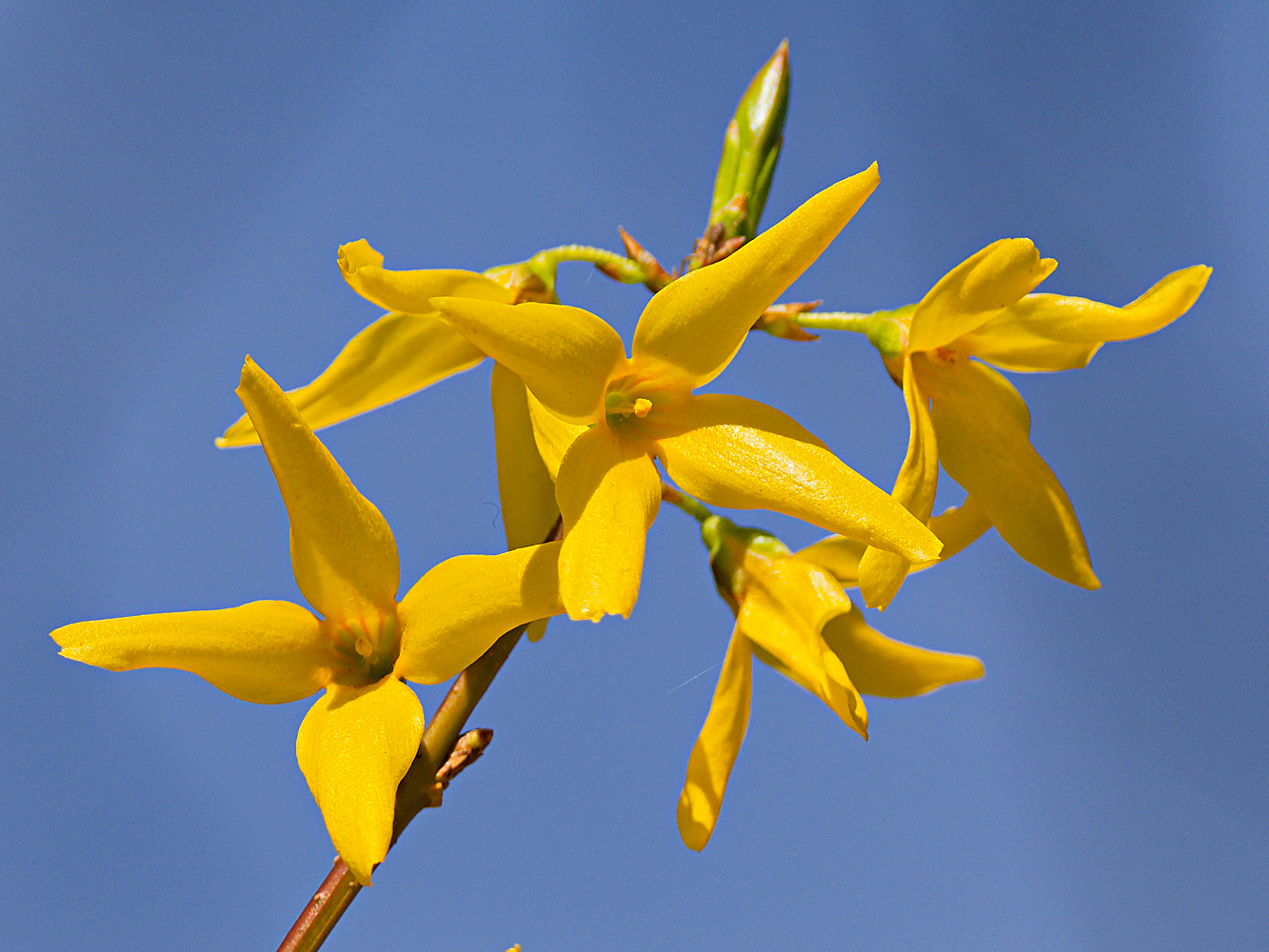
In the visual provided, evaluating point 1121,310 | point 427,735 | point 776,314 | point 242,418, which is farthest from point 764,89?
point 427,735

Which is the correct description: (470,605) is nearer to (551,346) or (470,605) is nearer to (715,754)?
(551,346)

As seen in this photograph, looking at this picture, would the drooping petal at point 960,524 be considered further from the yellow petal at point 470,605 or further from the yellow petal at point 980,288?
the yellow petal at point 470,605

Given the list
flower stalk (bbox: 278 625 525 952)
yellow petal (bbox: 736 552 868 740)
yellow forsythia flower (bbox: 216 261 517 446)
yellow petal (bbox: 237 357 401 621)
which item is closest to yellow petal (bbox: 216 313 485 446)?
yellow forsythia flower (bbox: 216 261 517 446)

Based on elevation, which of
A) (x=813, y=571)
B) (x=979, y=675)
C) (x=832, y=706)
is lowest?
(x=979, y=675)

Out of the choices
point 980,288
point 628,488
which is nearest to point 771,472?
point 628,488

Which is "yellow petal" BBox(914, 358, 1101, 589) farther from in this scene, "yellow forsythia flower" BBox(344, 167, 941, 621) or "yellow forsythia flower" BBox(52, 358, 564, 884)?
"yellow forsythia flower" BBox(52, 358, 564, 884)

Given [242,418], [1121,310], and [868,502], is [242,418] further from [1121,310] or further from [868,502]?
[1121,310]
